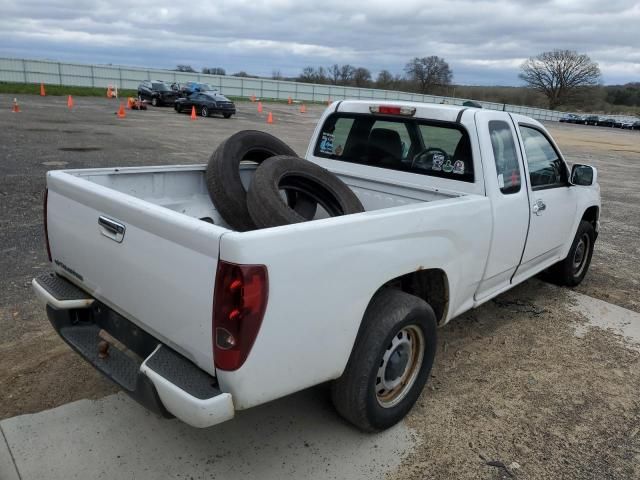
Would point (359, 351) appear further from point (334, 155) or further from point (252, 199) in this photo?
point (334, 155)

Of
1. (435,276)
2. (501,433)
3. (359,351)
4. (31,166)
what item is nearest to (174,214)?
(359,351)

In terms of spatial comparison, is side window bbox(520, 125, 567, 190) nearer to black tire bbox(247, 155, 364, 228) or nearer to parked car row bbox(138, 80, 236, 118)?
black tire bbox(247, 155, 364, 228)

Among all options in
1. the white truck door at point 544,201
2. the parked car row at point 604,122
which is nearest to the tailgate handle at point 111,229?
the white truck door at point 544,201

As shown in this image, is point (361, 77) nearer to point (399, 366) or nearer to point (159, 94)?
point (159, 94)

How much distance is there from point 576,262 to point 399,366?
351 centimetres

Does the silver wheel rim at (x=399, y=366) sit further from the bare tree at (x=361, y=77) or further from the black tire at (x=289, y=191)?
the bare tree at (x=361, y=77)

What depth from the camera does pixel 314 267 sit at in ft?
7.79

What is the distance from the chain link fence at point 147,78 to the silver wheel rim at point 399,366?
32267mm

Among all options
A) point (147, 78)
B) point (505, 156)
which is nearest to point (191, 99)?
point (147, 78)

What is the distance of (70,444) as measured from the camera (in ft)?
9.43

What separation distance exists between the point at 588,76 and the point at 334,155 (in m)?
95.7

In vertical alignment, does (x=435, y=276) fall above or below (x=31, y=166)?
above

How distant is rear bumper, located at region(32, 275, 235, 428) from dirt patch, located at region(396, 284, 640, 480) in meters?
1.18

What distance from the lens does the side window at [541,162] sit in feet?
14.2
